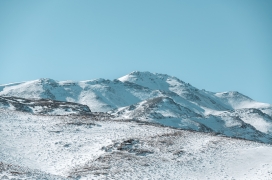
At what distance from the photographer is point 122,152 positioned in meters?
35.3

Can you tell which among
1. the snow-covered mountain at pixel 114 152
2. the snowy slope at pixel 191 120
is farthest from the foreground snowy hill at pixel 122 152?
the snowy slope at pixel 191 120

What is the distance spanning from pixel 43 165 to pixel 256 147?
24.3 m

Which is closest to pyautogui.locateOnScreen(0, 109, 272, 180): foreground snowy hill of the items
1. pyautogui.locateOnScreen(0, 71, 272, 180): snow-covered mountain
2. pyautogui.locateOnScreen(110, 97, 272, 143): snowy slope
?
pyautogui.locateOnScreen(0, 71, 272, 180): snow-covered mountain

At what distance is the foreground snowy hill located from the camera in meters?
30.4

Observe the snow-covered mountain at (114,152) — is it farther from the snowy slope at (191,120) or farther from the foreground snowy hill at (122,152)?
the snowy slope at (191,120)

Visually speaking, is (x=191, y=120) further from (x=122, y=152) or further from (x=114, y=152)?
(x=114, y=152)

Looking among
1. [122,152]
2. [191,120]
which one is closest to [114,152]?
[122,152]

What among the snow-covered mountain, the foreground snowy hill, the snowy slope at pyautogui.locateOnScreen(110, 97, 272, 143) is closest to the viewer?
the snow-covered mountain

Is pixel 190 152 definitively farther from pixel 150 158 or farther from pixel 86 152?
pixel 86 152

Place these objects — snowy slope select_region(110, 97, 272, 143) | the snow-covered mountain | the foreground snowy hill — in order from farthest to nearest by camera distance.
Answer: snowy slope select_region(110, 97, 272, 143) → the foreground snowy hill → the snow-covered mountain

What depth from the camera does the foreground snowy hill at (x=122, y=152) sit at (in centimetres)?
3036

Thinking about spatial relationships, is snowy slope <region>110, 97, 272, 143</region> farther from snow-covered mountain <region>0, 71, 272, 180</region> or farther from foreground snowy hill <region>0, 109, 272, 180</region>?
foreground snowy hill <region>0, 109, 272, 180</region>

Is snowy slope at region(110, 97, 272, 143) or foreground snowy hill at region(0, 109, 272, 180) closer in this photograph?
foreground snowy hill at region(0, 109, 272, 180)

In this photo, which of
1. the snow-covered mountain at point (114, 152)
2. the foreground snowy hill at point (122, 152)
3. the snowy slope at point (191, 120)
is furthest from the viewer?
the snowy slope at point (191, 120)
